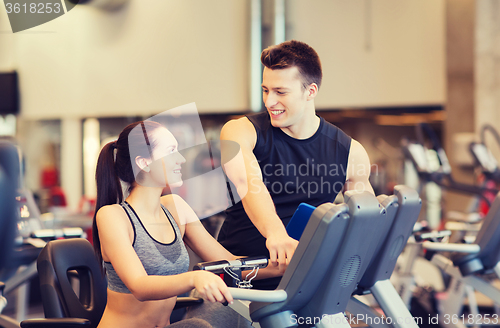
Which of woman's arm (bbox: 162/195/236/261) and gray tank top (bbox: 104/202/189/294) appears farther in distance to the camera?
woman's arm (bbox: 162/195/236/261)

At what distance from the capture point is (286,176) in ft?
5.41

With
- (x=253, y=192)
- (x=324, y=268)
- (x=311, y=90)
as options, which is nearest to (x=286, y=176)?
(x=253, y=192)

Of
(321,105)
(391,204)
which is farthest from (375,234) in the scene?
(321,105)

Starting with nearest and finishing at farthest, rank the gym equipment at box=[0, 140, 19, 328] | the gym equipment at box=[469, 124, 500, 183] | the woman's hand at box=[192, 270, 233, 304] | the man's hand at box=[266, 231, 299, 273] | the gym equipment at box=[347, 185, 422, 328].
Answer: the gym equipment at box=[0, 140, 19, 328] → the woman's hand at box=[192, 270, 233, 304] → the man's hand at box=[266, 231, 299, 273] → the gym equipment at box=[347, 185, 422, 328] → the gym equipment at box=[469, 124, 500, 183]

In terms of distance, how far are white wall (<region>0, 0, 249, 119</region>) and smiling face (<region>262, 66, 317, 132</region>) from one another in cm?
141

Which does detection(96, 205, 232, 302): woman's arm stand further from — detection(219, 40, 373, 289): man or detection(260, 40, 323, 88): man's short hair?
detection(260, 40, 323, 88): man's short hair

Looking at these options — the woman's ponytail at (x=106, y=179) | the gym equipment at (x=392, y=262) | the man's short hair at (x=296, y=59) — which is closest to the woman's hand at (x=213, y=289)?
the woman's ponytail at (x=106, y=179)

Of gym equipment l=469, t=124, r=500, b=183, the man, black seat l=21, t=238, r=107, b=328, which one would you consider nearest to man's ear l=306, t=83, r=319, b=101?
the man

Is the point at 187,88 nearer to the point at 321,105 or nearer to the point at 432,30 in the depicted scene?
the point at 321,105

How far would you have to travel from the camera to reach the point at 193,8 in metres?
3.38

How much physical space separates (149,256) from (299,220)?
44 centimetres

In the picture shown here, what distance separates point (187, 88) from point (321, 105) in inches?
94.9

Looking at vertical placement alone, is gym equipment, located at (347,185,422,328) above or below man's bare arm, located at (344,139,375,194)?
below

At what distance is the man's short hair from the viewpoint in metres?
1.58
